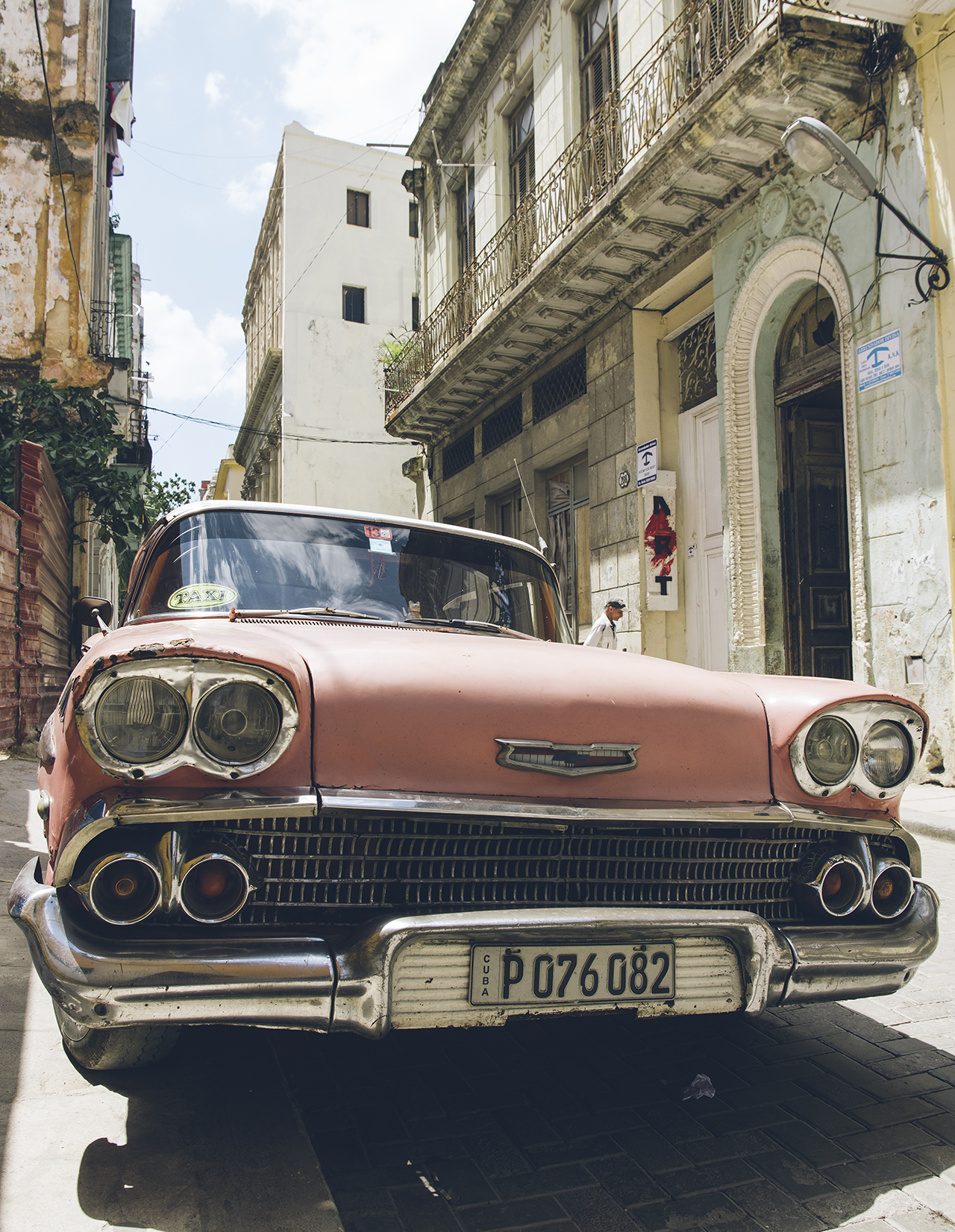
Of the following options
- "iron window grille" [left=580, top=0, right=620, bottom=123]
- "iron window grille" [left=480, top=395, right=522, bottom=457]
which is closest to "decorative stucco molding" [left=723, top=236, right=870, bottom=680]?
"iron window grille" [left=580, top=0, right=620, bottom=123]

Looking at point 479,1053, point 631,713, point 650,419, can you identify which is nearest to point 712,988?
point 631,713

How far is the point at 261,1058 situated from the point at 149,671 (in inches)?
48.5

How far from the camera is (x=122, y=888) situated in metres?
1.74

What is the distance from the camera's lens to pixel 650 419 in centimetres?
1096

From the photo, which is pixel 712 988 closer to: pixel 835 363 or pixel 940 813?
pixel 940 813

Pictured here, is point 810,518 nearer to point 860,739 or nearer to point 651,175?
point 651,175

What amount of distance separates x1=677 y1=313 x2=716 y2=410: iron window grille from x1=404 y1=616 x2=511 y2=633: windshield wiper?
782 centimetres

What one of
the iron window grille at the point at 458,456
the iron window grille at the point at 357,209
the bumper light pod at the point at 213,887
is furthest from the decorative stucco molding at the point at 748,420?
the iron window grille at the point at 357,209

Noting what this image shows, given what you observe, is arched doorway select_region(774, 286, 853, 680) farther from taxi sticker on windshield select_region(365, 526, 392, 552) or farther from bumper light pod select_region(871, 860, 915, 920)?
bumper light pod select_region(871, 860, 915, 920)

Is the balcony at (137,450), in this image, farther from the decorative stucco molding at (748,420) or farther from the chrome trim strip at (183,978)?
the chrome trim strip at (183,978)

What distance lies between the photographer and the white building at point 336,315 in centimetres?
2884

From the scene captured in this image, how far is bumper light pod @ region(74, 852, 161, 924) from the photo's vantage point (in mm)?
1720

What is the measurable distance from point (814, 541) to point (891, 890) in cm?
694

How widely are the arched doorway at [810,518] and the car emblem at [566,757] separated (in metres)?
7.08
